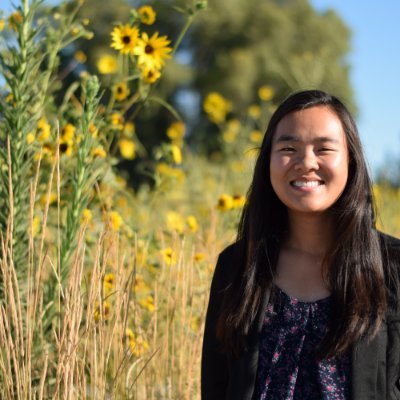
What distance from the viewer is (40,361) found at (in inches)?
91.7

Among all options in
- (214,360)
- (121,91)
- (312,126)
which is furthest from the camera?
(121,91)

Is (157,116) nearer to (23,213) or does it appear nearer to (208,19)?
(208,19)

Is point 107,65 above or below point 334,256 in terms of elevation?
above

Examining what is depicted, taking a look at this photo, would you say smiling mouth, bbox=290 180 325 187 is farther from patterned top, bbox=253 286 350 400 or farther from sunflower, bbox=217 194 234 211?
sunflower, bbox=217 194 234 211

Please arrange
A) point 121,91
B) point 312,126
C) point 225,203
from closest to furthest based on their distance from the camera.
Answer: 1. point 312,126
2. point 121,91
3. point 225,203

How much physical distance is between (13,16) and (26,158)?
0.42 m

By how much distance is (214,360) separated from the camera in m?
1.88

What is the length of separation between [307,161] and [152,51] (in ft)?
3.70

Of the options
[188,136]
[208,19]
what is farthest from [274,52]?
[188,136]

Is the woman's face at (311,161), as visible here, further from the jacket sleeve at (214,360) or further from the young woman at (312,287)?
the jacket sleeve at (214,360)

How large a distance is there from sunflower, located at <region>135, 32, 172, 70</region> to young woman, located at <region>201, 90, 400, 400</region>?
0.92 metres

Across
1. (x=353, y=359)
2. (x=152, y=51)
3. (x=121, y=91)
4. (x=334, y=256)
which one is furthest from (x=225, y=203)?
(x=353, y=359)

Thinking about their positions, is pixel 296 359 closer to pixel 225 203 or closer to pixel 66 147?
pixel 66 147

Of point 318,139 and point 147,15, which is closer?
point 318,139
